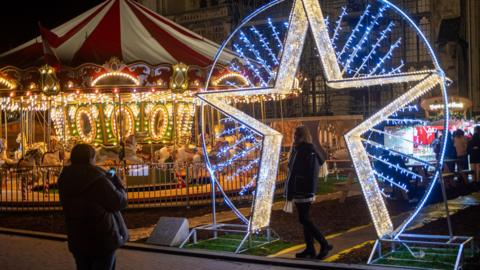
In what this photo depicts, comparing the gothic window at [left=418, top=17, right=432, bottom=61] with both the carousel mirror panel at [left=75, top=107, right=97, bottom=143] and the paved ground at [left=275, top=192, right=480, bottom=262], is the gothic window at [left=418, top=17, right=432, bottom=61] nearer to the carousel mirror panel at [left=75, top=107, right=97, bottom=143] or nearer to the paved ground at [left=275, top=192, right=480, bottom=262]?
the carousel mirror panel at [left=75, top=107, right=97, bottom=143]

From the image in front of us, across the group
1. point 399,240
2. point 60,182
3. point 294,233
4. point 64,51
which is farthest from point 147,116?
point 60,182

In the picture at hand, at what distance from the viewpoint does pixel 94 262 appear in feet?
19.5

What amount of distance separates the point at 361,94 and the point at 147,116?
74.1 ft

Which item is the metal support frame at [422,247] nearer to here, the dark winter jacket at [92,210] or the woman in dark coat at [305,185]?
the woman in dark coat at [305,185]

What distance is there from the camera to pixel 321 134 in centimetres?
3045

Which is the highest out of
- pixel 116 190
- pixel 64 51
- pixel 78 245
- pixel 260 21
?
pixel 260 21

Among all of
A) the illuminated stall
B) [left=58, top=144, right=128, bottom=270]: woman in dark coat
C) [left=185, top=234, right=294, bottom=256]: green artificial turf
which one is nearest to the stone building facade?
the illuminated stall

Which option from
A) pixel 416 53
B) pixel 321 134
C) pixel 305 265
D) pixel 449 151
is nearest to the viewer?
pixel 305 265

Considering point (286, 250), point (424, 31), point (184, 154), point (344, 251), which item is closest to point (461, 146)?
point (184, 154)

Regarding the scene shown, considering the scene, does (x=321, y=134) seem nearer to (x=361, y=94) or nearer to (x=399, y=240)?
(x=361, y=94)

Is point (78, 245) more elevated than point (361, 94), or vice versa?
point (361, 94)

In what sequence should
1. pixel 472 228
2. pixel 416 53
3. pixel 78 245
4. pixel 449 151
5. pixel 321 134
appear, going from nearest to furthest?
pixel 78 245 → pixel 472 228 → pixel 449 151 → pixel 321 134 → pixel 416 53

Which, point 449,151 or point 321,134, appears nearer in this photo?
point 449,151

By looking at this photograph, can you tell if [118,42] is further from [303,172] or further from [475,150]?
[303,172]
